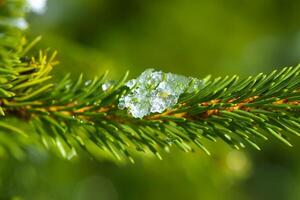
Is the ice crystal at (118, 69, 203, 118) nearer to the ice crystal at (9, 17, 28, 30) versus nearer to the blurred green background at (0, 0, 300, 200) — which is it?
the ice crystal at (9, 17, 28, 30)

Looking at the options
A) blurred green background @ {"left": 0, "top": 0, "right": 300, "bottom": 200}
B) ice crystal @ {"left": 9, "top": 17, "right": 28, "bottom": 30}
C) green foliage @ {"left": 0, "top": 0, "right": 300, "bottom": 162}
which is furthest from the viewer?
blurred green background @ {"left": 0, "top": 0, "right": 300, "bottom": 200}

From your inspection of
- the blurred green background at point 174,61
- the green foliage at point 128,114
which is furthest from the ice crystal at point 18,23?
the blurred green background at point 174,61

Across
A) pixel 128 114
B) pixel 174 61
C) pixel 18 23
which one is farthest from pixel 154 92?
pixel 174 61

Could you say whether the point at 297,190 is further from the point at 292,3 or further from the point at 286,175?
the point at 292,3

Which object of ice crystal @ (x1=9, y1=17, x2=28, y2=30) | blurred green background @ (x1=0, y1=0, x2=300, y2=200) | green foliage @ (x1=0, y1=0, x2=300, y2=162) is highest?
blurred green background @ (x1=0, y1=0, x2=300, y2=200)

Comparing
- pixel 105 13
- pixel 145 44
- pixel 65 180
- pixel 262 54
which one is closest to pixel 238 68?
pixel 262 54

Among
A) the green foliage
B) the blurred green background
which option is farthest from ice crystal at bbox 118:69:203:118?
the blurred green background

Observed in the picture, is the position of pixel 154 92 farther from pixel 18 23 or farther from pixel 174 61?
pixel 174 61
